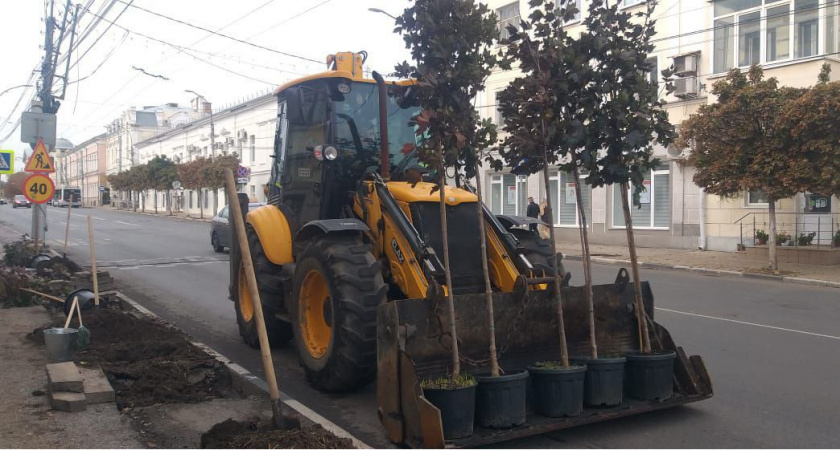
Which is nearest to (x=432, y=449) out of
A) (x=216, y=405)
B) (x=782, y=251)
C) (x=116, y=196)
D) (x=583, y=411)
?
(x=583, y=411)

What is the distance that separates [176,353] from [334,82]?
3388mm

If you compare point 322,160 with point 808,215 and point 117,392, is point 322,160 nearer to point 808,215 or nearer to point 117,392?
point 117,392

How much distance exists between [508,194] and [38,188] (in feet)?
65.1

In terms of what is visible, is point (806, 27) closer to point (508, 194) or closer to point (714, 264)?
point (714, 264)

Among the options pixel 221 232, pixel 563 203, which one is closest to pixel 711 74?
pixel 563 203

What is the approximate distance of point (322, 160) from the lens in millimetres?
7137

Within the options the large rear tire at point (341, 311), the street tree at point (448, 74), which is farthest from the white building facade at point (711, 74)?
the street tree at point (448, 74)

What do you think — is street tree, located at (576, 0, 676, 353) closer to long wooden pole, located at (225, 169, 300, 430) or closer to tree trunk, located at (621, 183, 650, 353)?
tree trunk, located at (621, 183, 650, 353)

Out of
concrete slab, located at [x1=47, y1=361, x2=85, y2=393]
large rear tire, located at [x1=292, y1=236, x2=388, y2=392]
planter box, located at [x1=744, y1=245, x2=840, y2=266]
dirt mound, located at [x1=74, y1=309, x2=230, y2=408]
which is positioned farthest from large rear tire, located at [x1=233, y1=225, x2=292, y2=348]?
planter box, located at [x1=744, y1=245, x2=840, y2=266]

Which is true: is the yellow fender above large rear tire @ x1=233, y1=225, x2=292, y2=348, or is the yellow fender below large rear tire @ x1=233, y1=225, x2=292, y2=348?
above

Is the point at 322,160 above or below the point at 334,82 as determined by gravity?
below

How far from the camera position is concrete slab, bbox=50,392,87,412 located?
5.43 metres

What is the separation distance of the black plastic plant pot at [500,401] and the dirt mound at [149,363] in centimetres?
282

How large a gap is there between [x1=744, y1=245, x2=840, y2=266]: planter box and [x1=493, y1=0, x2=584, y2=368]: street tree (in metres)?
14.9
